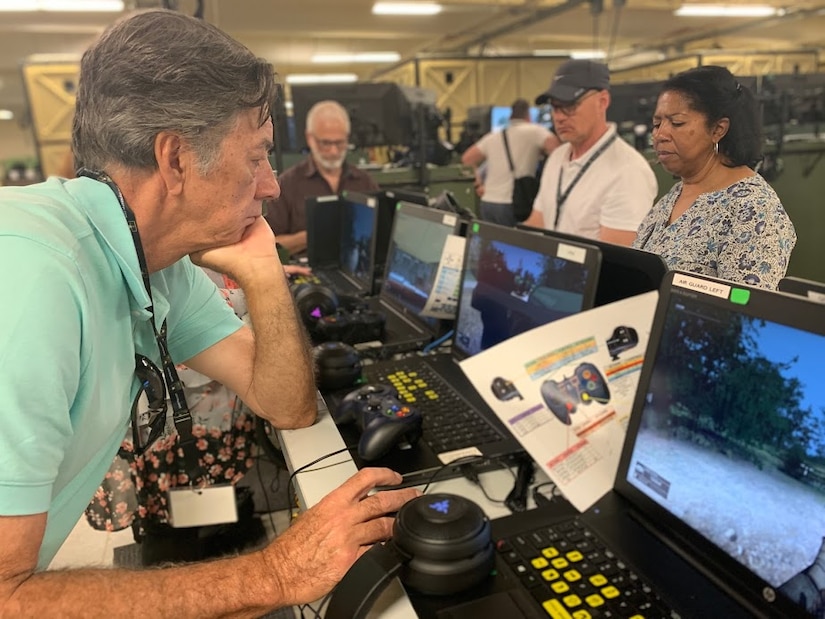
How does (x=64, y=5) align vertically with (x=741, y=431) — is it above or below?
above

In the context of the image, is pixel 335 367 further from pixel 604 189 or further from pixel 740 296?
pixel 740 296

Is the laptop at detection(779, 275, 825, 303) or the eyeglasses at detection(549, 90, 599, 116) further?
the eyeglasses at detection(549, 90, 599, 116)

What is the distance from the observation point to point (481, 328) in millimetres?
1384

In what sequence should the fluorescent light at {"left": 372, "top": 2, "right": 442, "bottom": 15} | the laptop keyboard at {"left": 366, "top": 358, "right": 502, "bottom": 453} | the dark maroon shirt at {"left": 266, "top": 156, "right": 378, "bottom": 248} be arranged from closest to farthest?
1. the laptop keyboard at {"left": 366, "top": 358, "right": 502, "bottom": 453}
2. the dark maroon shirt at {"left": 266, "top": 156, "right": 378, "bottom": 248}
3. the fluorescent light at {"left": 372, "top": 2, "right": 442, "bottom": 15}

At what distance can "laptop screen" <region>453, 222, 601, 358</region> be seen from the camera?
1105mm

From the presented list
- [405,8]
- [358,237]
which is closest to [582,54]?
[358,237]

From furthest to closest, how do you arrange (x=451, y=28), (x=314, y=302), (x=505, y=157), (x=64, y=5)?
(x=451, y=28) → (x=64, y=5) → (x=505, y=157) → (x=314, y=302)

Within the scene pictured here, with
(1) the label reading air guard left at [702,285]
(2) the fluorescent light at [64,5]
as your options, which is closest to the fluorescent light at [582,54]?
(1) the label reading air guard left at [702,285]

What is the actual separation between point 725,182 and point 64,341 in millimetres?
831

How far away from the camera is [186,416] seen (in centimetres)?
98

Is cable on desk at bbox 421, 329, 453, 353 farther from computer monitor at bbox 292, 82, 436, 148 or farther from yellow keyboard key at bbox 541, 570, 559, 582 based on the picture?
computer monitor at bbox 292, 82, 436, 148

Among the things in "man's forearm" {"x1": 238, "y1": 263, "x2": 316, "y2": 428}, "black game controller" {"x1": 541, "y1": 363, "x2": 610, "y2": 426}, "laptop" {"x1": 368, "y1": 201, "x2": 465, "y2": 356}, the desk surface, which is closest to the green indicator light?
"black game controller" {"x1": 541, "y1": 363, "x2": 610, "y2": 426}

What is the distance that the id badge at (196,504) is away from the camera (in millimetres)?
1684

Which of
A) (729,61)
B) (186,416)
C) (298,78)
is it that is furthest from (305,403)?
(298,78)
